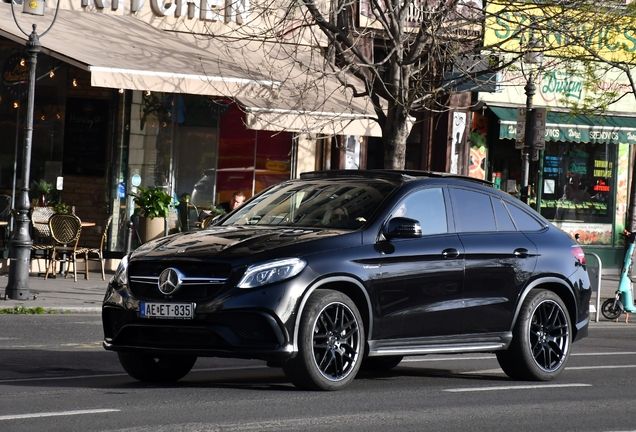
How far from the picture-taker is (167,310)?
8.78 meters

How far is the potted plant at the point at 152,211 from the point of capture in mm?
21469

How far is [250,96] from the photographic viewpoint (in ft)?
69.9

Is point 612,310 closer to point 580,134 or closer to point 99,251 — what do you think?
point 99,251

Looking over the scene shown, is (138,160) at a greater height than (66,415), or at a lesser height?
greater

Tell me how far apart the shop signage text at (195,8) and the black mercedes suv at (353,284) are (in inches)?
519

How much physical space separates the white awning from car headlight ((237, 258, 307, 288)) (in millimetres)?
10380

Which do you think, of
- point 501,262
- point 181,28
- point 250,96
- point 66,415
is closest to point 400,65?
point 250,96

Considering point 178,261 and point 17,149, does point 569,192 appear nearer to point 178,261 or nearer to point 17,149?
point 17,149

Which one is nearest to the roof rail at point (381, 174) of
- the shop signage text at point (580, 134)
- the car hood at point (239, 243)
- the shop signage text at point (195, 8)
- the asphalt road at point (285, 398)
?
the car hood at point (239, 243)

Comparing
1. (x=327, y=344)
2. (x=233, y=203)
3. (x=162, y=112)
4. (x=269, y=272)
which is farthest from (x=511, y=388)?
(x=162, y=112)

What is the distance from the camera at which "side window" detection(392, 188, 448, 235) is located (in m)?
9.91

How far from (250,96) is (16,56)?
4459 mm

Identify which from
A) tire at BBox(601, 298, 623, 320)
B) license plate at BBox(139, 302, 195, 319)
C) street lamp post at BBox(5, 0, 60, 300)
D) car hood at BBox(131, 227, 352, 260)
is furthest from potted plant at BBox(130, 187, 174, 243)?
license plate at BBox(139, 302, 195, 319)

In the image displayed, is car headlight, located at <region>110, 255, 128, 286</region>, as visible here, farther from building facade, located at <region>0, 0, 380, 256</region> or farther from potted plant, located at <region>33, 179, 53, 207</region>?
potted plant, located at <region>33, 179, 53, 207</region>
